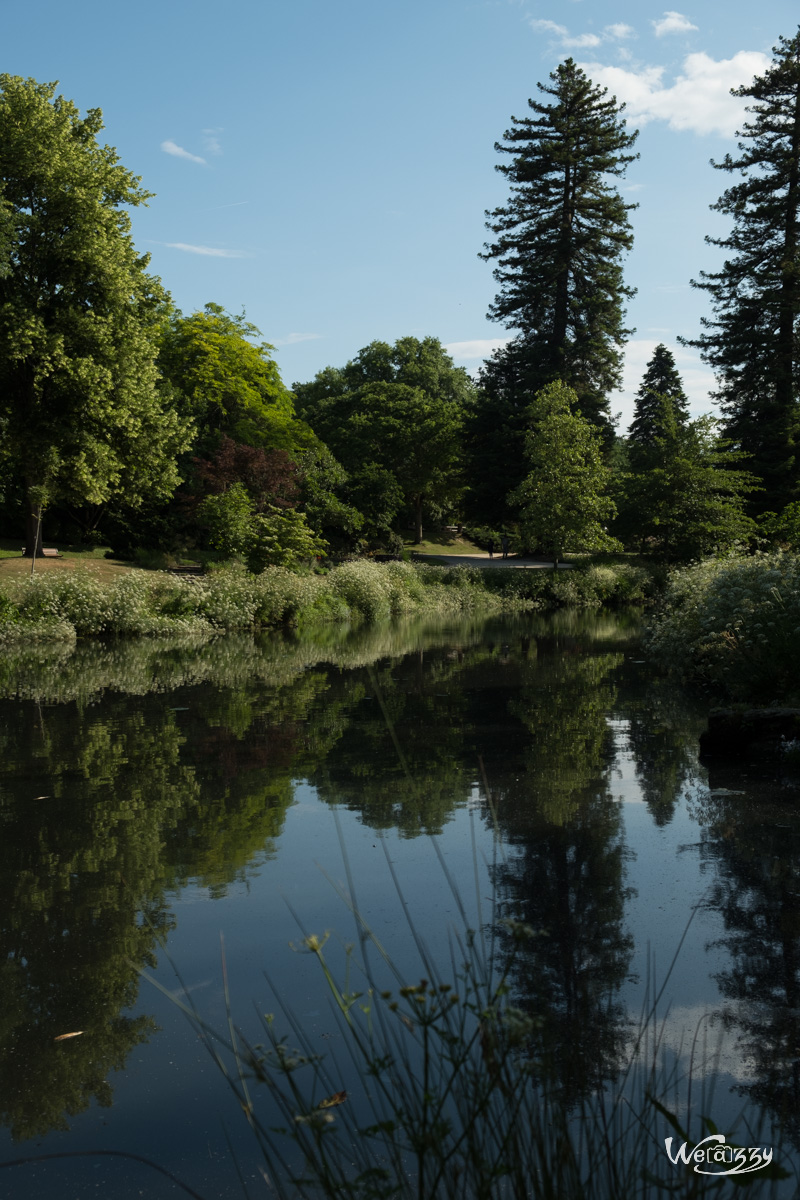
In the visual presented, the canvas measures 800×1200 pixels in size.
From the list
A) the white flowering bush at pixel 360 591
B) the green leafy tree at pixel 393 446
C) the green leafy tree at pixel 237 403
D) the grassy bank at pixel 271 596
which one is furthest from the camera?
the green leafy tree at pixel 393 446

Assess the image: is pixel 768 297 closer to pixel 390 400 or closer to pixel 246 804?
pixel 390 400

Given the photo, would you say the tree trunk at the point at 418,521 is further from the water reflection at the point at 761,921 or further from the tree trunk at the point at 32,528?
the water reflection at the point at 761,921

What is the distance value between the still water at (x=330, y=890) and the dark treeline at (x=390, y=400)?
11981 mm

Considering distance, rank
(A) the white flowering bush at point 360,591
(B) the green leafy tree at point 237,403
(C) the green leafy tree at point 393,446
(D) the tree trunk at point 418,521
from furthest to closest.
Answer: (D) the tree trunk at point 418,521, (C) the green leafy tree at point 393,446, (B) the green leafy tree at point 237,403, (A) the white flowering bush at point 360,591

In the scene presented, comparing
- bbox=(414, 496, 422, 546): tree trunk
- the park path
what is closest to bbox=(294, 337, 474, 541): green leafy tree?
bbox=(414, 496, 422, 546): tree trunk

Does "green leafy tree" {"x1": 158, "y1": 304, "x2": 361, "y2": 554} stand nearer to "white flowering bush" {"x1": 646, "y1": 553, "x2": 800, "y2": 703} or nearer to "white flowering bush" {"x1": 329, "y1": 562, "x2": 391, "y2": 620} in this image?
"white flowering bush" {"x1": 329, "y1": 562, "x2": 391, "y2": 620}

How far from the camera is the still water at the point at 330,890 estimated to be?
10.5ft

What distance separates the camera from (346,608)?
26875 millimetres

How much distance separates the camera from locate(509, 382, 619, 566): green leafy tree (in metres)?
35.0

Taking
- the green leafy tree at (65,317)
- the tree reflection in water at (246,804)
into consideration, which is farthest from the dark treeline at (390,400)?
the tree reflection in water at (246,804)

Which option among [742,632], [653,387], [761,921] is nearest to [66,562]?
[742,632]

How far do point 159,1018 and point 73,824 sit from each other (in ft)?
9.98

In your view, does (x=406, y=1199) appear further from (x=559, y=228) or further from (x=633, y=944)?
(x=559, y=228)

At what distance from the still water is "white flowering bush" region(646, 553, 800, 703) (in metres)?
0.94
